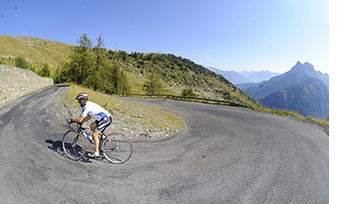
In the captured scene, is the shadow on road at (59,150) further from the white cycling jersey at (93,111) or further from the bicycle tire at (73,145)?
the white cycling jersey at (93,111)

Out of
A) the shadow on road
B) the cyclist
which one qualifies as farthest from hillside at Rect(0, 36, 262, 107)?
the cyclist

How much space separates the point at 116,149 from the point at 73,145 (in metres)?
1.70

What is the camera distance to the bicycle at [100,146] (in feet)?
18.8

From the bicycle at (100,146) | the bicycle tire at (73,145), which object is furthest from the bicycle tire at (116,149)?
the bicycle tire at (73,145)

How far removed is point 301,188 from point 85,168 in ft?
23.4

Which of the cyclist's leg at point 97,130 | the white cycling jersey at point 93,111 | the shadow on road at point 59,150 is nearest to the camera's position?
the white cycling jersey at point 93,111

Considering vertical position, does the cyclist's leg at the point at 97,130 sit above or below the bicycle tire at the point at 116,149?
above

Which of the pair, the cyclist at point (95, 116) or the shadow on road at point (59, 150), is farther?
the shadow on road at point (59, 150)

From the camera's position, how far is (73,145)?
584 cm

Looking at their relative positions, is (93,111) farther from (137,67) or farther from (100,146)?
(137,67)

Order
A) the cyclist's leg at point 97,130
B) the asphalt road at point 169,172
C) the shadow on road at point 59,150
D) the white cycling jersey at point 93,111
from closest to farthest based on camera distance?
1. the asphalt road at point 169,172
2. the white cycling jersey at point 93,111
3. the cyclist's leg at point 97,130
4. the shadow on road at point 59,150

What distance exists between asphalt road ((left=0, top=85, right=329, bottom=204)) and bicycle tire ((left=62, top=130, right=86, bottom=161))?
289 millimetres

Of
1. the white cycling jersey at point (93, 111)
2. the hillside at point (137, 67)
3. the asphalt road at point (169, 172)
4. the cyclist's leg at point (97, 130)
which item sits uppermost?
the hillside at point (137, 67)

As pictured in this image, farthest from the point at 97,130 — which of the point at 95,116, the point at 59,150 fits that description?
the point at 59,150
